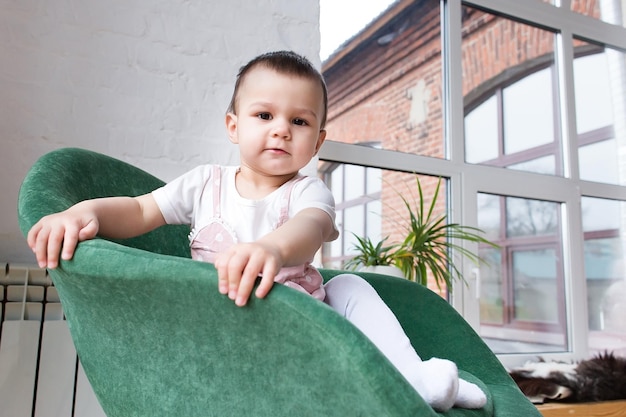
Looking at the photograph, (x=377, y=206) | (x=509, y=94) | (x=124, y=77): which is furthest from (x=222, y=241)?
(x=509, y=94)

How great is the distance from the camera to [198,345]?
26.6 inches

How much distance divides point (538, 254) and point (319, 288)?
246cm

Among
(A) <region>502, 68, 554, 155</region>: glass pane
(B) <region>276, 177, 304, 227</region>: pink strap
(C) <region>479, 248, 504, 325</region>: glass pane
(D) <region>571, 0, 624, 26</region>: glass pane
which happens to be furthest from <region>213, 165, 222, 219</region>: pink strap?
(D) <region>571, 0, 624, 26</region>: glass pane

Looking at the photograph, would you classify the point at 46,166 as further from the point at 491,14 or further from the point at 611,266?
the point at 611,266

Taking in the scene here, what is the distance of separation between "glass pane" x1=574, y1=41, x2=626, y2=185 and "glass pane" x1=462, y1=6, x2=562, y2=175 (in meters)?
0.24

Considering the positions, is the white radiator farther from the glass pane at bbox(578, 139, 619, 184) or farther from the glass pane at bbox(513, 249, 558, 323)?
the glass pane at bbox(578, 139, 619, 184)

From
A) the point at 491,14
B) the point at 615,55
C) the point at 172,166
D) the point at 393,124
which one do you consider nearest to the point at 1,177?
the point at 172,166

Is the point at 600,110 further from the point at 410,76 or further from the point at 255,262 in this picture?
the point at 255,262

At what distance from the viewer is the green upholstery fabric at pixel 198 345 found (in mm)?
594

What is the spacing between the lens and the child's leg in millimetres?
850

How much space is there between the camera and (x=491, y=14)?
318 cm

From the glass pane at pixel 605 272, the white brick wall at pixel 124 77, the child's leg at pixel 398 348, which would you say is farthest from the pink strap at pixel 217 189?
the glass pane at pixel 605 272

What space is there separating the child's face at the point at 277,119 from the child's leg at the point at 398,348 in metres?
0.27

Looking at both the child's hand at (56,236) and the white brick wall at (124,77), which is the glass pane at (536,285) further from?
the child's hand at (56,236)
